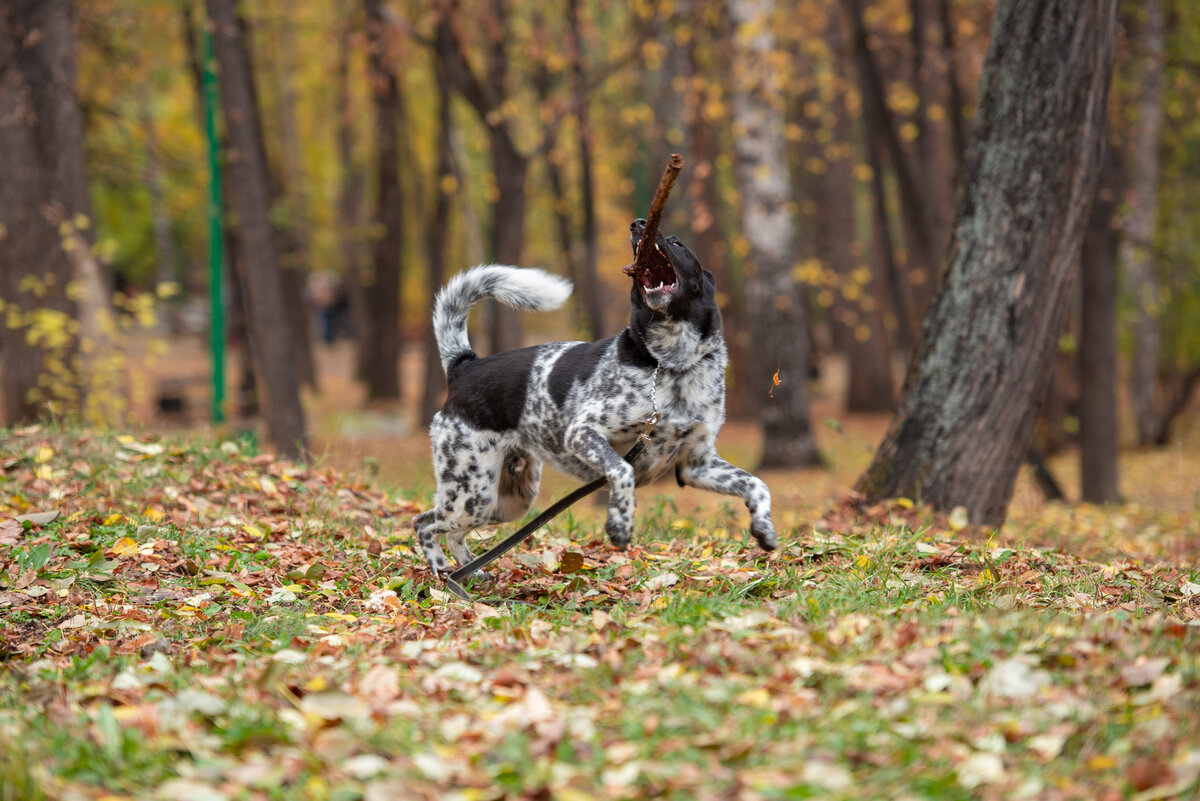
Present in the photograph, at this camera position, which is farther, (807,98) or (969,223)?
(807,98)

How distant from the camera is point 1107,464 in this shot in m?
9.98

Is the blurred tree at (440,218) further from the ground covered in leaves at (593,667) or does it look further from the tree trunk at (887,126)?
the ground covered in leaves at (593,667)

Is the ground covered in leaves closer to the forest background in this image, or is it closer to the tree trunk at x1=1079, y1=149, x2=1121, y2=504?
the forest background

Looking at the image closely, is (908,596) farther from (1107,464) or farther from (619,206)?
(619,206)

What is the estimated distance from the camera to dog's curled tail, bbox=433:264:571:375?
16.1ft

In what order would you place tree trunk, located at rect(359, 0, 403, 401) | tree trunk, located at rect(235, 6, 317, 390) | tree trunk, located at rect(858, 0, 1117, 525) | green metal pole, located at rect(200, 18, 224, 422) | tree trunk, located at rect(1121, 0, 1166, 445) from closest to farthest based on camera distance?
tree trunk, located at rect(858, 0, 1117, 525), green metal pole, located at rect(200, 18, 224, 422), tree trunk, located at rect(1121, 0, 1166, 445), tree trunk, located at rect(359, 0, 403, 401), tree trunk, located at rect(235, 6, 317, 390)

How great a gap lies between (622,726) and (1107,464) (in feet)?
28.1

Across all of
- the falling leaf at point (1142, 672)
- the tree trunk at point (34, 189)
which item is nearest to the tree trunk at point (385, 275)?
the tree trunk at point (34, 189)

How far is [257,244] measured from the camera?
10656 mm

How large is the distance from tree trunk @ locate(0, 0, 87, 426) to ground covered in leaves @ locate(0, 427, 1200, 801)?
13.3 ft

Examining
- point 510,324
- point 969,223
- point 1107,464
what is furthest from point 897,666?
point 510,324

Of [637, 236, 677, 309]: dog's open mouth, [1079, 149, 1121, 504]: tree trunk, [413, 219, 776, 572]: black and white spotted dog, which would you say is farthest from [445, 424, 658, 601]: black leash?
[1079, 149, 1121, 504]: tree trunk

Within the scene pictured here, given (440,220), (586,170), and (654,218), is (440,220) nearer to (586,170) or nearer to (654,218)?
(586,170)

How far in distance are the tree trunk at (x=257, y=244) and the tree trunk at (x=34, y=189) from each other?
1.48 m
